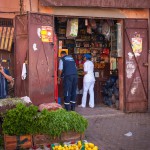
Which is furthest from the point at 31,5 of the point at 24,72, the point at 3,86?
the point at 3,86

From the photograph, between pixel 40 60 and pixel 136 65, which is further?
pixel 136 65

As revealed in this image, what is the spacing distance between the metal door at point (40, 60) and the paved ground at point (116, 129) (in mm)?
1576

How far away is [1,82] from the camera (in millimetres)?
8102

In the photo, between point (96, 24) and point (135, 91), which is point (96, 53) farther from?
point (135, 91)

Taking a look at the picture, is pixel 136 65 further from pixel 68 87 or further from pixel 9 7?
pixel 9 7

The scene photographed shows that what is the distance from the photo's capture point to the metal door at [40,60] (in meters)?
9.48

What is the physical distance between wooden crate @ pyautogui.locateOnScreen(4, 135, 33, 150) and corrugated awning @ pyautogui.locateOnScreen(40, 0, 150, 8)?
416cm

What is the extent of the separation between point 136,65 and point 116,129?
275cm

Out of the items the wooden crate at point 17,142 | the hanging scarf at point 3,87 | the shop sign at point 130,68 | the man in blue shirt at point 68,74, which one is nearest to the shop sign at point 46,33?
the man in blue shirt at point 68,74

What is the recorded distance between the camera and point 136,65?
11266 mm

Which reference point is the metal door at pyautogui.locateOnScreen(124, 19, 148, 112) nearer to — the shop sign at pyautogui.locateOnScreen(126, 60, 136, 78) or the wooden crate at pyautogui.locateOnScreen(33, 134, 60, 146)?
the shop sign at pyautogui.locateOnScreen(126, 60, 136, 78)

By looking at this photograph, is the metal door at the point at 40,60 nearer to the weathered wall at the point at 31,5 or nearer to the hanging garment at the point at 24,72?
the hanging garment at the point at 24,72

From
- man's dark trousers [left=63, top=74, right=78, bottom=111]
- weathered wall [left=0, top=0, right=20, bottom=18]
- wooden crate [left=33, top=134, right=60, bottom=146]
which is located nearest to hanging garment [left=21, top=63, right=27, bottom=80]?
weathered wall [left=0, top=0, right=20, bottom=18]

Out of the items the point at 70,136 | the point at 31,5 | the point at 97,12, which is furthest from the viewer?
the point at 97,12
